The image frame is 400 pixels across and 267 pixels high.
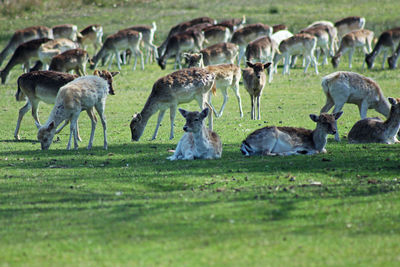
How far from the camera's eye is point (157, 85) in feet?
45.1

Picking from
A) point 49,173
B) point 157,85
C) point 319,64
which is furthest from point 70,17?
point 49,173

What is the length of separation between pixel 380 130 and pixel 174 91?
4569mm

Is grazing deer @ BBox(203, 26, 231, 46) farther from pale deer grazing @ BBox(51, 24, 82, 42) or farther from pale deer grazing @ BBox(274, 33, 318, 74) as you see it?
pale deer grazing @ BBox(51, 24, 82, 42)

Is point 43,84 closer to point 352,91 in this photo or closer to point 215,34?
point 352,91

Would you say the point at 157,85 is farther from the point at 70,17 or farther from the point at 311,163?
the point at 70,17

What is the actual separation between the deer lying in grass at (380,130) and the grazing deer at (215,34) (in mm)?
18540

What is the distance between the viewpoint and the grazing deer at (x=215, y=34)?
1173 inches

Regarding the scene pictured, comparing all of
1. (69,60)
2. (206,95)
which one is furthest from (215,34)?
(206,95)

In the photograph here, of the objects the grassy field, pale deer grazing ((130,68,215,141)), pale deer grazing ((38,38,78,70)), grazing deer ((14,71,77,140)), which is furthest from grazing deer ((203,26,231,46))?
pale deer grazing ((130,68,215,141))

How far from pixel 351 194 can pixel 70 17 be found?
1393 inches

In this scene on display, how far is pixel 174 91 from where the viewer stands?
1357 centimetres

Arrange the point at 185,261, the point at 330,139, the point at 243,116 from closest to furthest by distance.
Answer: the point at 185,261 → the point at 330,139 → the point at 243,116

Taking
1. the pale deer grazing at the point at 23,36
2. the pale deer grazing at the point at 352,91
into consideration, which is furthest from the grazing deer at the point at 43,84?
the pale deer grazing at the point at 23,36

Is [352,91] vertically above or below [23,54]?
below
